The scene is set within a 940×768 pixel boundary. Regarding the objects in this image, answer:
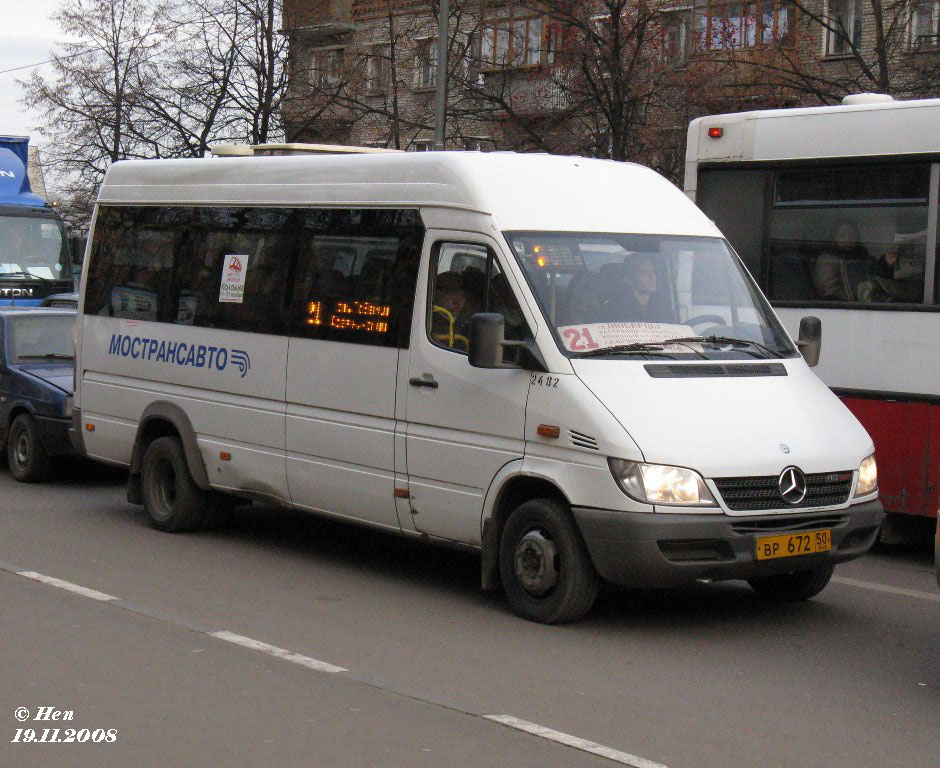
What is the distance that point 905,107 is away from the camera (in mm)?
10062

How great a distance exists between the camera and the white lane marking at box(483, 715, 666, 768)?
525cm

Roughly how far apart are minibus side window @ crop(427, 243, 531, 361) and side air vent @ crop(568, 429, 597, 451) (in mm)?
623

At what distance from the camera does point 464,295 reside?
820cm

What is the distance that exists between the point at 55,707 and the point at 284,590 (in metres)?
2.76

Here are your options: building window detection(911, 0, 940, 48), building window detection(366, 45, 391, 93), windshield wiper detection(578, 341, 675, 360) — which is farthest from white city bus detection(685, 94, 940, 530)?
building window detection(366, 45, 391, 93)

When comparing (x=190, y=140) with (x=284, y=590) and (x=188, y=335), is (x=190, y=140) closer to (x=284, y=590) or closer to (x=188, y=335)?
(x=188, y=335)

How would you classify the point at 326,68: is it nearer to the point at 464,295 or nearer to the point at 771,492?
the point at 464,295

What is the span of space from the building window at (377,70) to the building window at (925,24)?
1045cm

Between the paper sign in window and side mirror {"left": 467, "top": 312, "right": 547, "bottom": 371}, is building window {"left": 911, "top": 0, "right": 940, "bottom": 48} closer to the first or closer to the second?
the paper sign in window

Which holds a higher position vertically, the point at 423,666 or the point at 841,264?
the point at 841,264

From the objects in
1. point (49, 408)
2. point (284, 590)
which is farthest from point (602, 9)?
point (284, 590)

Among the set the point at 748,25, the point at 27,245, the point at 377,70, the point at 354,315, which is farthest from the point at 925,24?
the point at 354,315

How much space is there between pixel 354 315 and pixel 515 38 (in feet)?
67.4

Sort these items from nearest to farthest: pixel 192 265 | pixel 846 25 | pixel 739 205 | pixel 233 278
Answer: pixel 233 278
pixel 192 265
pixel 739 205
pixel 846 25
